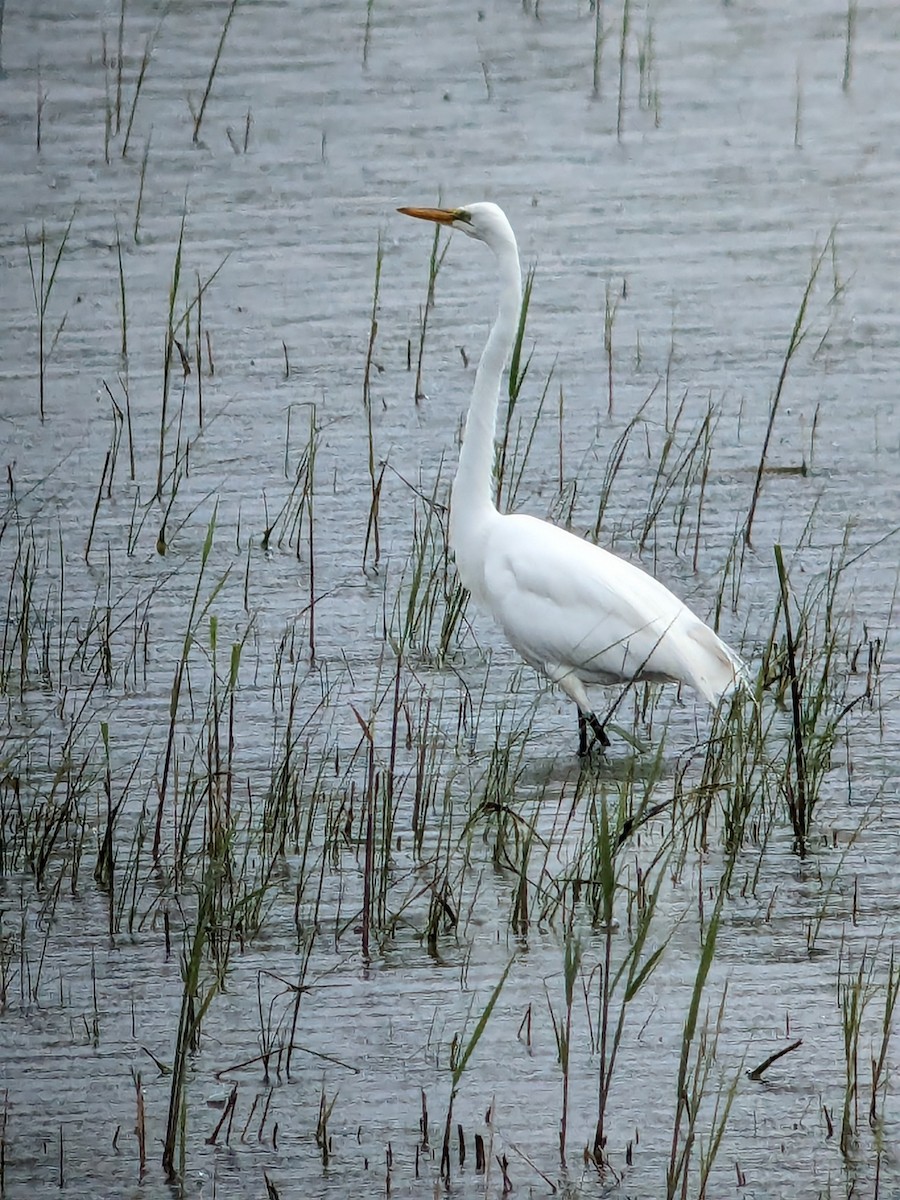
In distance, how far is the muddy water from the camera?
311 cm

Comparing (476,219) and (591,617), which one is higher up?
(476,219)

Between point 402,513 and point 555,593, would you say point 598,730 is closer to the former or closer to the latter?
point 555,593

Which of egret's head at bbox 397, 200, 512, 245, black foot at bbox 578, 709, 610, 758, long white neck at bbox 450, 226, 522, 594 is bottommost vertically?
black foot at bbox 578, 709, 610, 758

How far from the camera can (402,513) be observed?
565cm

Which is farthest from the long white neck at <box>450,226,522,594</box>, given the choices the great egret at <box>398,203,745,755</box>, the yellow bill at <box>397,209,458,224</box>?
the yellow bill at <box>397,209,458,224</box>

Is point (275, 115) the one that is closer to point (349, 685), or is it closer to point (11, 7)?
point (11, 7)

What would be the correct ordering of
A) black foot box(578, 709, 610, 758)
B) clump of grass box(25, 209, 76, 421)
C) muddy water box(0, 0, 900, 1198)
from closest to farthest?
muddy water box(0, 0, 900, 1198), black foot box(578, 709, 610, 758), clump of grass box(25, 209, 76, 421)

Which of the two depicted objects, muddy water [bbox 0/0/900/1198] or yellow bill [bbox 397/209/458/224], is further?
yellow bill [bbox 397/209/458/224]

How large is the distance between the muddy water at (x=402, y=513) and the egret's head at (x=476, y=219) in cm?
92

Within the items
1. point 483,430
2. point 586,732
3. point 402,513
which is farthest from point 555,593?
point 402,513

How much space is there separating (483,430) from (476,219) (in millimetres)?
503

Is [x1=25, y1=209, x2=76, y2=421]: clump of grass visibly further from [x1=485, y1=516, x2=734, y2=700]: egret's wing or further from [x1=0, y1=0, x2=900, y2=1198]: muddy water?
[x1=485, y1=516, x2=734, y2=700]: egret's wing

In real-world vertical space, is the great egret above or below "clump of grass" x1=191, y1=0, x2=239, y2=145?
below

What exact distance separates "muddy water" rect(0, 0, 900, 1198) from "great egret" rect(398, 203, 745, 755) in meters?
0.18
